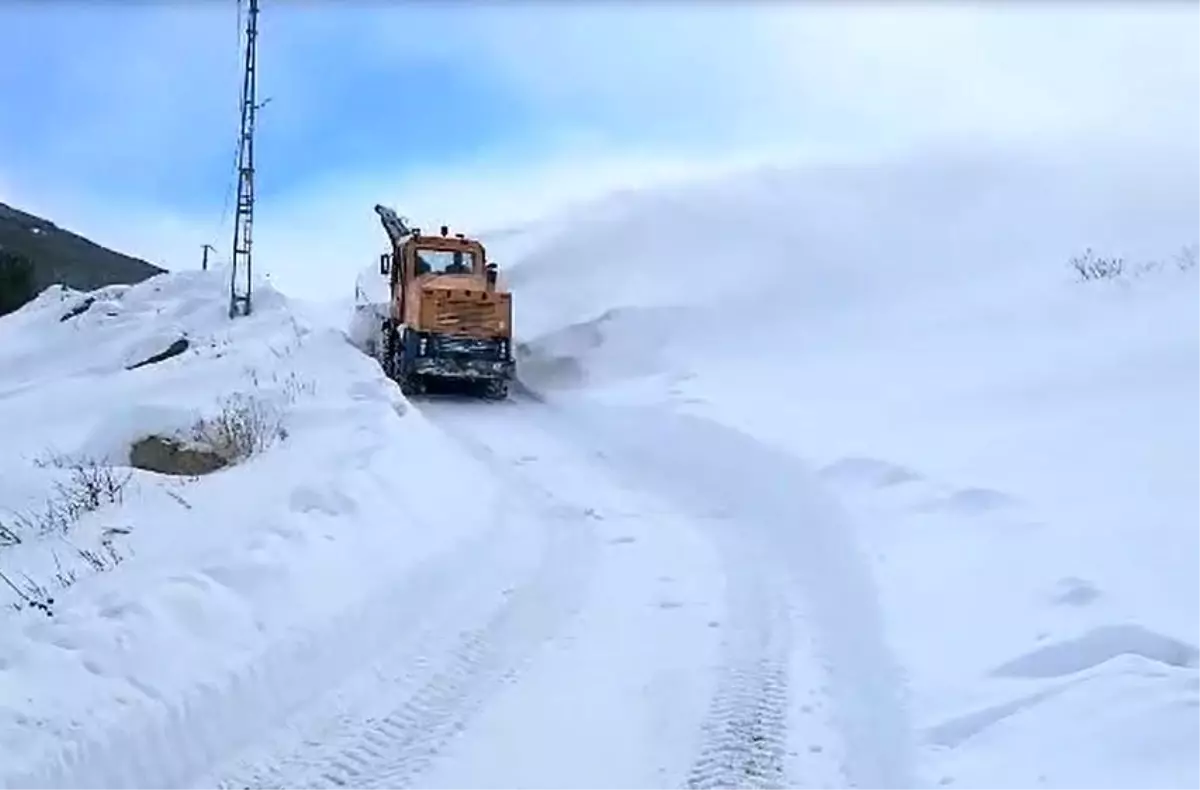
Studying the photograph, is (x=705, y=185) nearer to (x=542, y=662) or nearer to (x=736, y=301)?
(x=736, y=301)

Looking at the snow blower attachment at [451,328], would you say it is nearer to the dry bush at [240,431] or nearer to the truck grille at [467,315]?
the truck grille at [467,315]

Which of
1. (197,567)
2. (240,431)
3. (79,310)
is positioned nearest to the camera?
(197,567)

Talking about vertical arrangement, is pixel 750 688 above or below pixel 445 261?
below

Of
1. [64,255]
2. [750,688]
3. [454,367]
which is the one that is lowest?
[64,255]

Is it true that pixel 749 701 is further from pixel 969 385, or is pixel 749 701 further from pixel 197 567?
pixel 969 385

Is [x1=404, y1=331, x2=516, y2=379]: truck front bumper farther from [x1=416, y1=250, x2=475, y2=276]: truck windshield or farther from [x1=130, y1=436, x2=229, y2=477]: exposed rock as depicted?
[x1=130, y1=436, x2=229, y2=477]: exposed rock

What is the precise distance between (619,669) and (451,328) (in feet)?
48.4

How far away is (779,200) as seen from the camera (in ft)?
117

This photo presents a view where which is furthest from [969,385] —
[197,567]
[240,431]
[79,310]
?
[79,310]

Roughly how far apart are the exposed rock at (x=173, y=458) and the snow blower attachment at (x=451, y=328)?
348 inches

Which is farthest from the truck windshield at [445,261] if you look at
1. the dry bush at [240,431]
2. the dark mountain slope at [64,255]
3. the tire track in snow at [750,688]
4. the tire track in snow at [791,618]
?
the dark mountain slope at [64,255]

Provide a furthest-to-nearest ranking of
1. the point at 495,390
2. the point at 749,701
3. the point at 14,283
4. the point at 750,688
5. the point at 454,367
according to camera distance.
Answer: the point at 14,283
the point at 495,390
the point at 454,367
the point at 750,688
the point at 749,701

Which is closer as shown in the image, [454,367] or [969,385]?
[969,385]

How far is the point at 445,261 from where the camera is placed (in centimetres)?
2262
